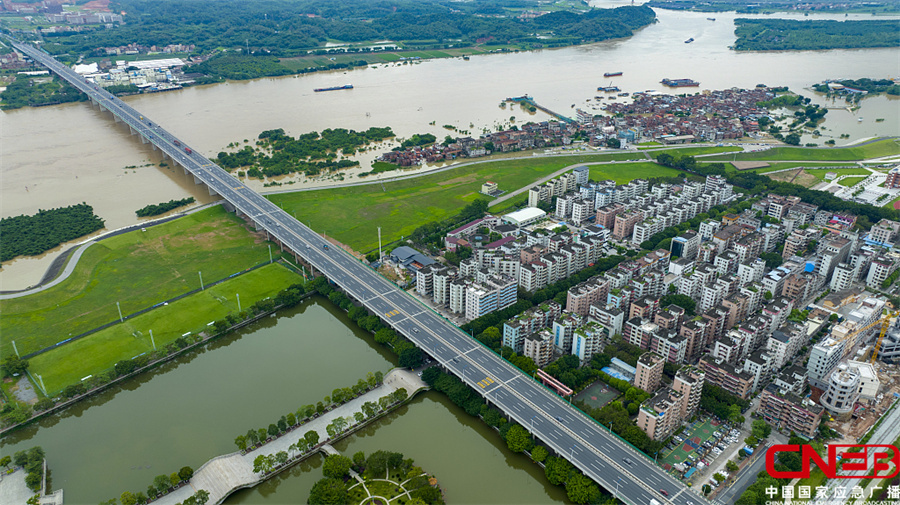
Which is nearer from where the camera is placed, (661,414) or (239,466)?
(239,466)

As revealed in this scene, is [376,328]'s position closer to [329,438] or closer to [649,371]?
[329,438]

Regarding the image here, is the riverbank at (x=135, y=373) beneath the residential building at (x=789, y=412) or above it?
beneath

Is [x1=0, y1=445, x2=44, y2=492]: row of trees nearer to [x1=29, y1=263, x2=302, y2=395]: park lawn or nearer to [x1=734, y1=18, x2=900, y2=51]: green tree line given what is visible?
[x1=29, y1=263, x2=302, y2=395]: park lawn

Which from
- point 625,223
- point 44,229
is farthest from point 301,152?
point 625,223

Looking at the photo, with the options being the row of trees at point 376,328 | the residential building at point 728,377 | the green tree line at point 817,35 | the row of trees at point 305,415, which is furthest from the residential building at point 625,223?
the green tree line at point 817,35

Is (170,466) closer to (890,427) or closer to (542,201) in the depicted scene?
(890,427)

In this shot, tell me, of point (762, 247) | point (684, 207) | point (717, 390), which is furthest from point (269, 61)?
point (717, 390)

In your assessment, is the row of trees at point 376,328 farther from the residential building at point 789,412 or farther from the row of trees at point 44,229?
the row of trees at point 44,229
